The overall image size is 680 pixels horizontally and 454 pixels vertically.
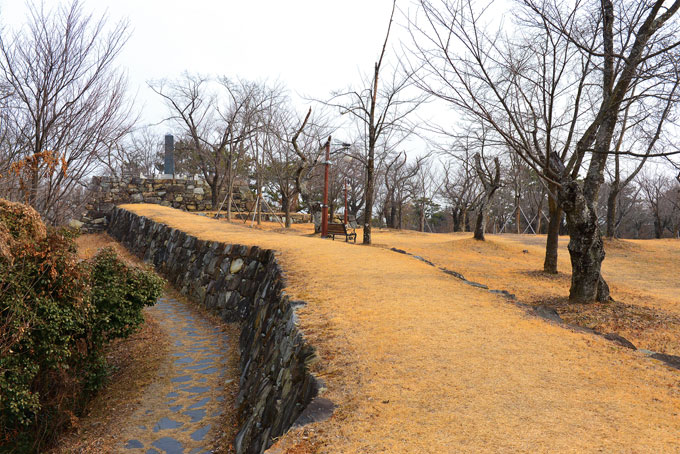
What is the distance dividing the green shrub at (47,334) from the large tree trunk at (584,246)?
22.1 feet

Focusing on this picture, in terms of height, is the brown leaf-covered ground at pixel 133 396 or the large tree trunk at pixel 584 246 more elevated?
the large tree trunk at pixel 584 246

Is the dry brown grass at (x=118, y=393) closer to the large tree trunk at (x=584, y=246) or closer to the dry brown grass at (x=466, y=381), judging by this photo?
the dry brown grass at (x=466, y=381)

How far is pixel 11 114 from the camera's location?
7.66m

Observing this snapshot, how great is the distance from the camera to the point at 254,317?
7.18 meters

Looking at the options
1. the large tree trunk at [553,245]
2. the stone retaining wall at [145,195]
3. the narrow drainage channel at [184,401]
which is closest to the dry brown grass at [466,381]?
the narrow drainage channel at [184,401]

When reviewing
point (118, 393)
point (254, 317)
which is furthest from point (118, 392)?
point (254, 317)

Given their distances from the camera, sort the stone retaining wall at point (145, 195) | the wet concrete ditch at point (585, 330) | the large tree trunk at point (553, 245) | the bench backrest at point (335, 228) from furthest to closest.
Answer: the stone retaining wall at point (145, 195), the bench backrest at point (335, 228), the large tree trunk at point (553, 245), the wet concrete ditch at point (585, 330)

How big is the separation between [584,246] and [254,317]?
5299mm

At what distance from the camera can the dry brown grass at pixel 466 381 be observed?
2639mm

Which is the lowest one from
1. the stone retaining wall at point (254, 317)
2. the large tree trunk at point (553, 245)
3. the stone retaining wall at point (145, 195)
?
the stone retaining wall at point (254, 317)

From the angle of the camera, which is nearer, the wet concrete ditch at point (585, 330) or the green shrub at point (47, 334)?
the wet concrete ditch at point (585, 330)

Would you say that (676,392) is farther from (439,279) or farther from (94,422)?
(94,422)

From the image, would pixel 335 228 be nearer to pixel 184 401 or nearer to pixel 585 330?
A: pixel 184 401

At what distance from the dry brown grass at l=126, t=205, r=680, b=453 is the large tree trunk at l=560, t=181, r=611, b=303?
1.79 m
